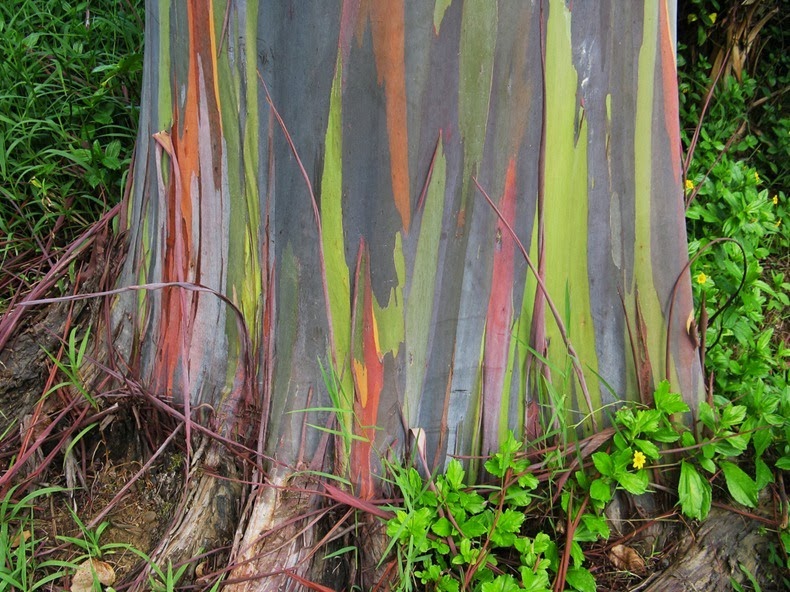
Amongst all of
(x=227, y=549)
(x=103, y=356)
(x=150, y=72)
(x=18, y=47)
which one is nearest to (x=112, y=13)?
(x=18, y=47)

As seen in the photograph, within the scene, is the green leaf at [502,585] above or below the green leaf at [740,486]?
below

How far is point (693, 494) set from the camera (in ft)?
4.78

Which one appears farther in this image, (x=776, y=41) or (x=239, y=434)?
(x=776, y=41)

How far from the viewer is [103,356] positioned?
1911 millimetres

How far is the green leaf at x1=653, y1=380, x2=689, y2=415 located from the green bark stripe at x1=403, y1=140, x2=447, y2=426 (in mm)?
512

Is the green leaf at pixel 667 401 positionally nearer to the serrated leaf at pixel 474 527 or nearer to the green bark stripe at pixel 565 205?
the green bark stripe at pixel 565 205

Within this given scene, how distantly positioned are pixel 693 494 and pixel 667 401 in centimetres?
20

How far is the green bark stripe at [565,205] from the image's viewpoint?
4.46 feet

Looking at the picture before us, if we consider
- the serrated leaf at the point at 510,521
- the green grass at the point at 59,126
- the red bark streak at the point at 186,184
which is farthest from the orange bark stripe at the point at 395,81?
the green grass at the point at 59,126

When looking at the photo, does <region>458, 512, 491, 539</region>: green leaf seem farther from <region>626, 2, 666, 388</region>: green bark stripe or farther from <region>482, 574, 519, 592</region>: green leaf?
<region>626, 2, 666, 388</region>: green bark stripe

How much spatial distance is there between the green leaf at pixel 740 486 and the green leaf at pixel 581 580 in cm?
37

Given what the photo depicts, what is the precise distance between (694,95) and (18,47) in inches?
108

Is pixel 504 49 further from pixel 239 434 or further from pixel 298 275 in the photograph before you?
pixel 239 434

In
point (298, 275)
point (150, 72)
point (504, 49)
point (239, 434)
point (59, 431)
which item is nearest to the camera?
point (504, 49)
